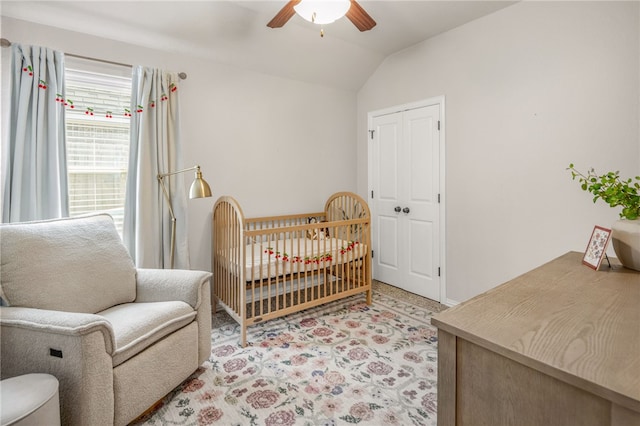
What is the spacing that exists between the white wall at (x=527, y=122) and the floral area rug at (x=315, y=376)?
3.18 ft

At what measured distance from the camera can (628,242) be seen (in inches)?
52.9

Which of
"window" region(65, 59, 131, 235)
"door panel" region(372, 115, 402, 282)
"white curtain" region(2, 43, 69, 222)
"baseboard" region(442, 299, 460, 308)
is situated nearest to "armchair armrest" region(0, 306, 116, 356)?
"white curtain" region(2, 43, 69, 222)

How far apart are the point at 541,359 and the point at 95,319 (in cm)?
157

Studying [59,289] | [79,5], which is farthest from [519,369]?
[79,5]

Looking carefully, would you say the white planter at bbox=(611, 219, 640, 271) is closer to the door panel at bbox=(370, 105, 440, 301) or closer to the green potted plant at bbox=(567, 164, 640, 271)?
the green potted plant at bbox=(567, 164, 640, 271)

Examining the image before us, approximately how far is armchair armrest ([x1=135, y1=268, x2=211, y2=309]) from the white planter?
6.80ft

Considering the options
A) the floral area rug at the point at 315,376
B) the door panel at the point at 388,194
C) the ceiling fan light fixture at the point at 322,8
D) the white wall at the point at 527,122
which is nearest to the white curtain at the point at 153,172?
the floral area rug at the point at 315,376

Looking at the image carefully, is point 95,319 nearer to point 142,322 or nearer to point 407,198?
point 142,322

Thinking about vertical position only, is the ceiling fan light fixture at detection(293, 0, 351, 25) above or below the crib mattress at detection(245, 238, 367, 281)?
above

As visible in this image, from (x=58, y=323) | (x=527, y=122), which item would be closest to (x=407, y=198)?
(x=527, y=122)

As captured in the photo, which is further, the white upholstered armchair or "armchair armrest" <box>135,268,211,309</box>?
"armchair armrest" <box>135,268,211,309</box>

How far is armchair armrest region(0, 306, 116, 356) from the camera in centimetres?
132

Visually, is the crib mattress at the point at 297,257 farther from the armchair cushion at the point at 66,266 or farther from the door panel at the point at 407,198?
the armchair cushion at the point at 66,266

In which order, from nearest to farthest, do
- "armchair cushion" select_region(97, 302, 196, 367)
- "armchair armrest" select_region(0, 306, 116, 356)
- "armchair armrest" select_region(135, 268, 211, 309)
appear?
"armchair armrest" select_region(0, 306, 116, 356) → "armchair cushion" select_region(97, 302, 196, 367) → "armchair armrest" select_region(135, 268, 211, 309)
